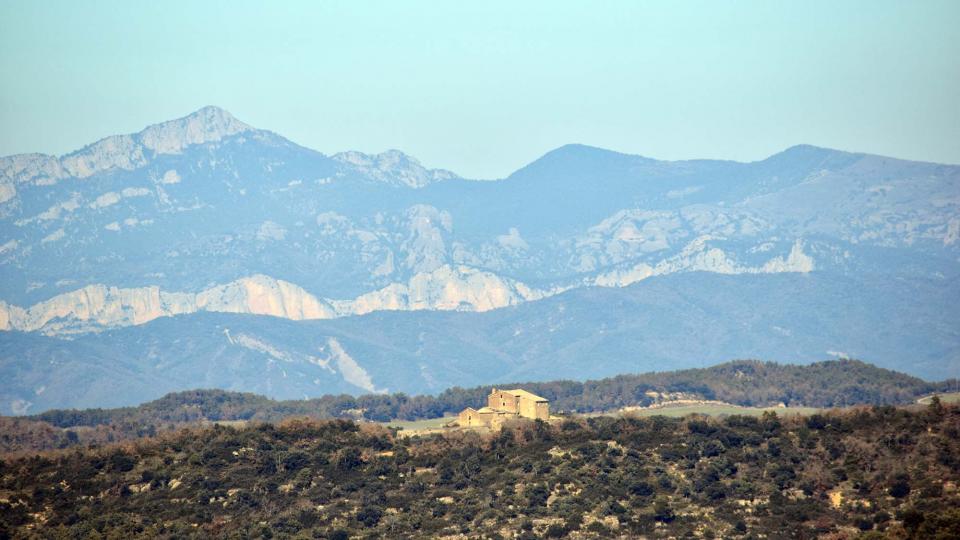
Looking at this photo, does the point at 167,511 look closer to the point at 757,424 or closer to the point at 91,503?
the point at 91,503

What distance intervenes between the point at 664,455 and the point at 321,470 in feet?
87.2

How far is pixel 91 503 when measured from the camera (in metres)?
140

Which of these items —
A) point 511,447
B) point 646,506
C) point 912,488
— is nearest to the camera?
point 912,488

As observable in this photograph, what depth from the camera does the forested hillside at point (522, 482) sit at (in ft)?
420

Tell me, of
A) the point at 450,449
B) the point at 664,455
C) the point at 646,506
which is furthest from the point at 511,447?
the point at 646,506

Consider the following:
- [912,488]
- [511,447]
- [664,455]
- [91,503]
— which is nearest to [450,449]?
[511,447]

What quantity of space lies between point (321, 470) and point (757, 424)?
115 feet

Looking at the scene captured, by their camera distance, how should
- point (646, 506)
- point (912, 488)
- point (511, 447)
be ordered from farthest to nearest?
point (511, 447) → point (646, 506) → point (912, 488)

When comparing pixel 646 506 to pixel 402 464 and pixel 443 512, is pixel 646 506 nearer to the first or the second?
pixel 443 512

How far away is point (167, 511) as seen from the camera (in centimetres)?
13650

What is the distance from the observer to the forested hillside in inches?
5044

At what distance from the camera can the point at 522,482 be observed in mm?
142125

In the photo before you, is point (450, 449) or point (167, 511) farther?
point (450, 449)

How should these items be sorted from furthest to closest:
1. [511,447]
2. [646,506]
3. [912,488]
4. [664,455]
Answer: [511,447] → [664,455] → [646,506] → [912,488]
